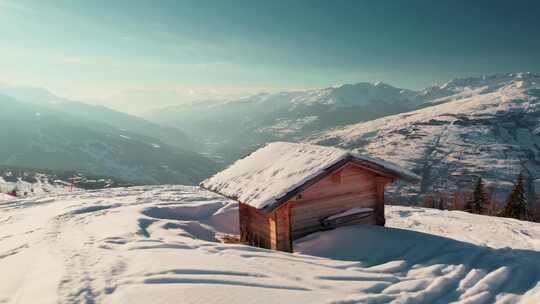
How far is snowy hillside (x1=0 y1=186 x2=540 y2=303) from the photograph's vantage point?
826 centimetres

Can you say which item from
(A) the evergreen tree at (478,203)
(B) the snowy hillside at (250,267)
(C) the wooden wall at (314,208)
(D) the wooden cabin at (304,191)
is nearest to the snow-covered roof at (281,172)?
(D) the wooden cabin at (304,191)

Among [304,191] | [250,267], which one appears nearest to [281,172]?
[304,191]

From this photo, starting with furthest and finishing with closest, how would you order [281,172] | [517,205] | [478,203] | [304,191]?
[478,203]
[517,205]
[281,172]
[304,191]

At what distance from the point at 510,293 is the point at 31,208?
27309 millimetres

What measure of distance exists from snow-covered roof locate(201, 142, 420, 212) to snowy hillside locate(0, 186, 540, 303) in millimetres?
2231

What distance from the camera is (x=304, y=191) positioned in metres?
13.4

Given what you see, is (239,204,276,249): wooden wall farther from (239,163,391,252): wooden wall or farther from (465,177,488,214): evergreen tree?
(465,177,488,214): evergreen tree

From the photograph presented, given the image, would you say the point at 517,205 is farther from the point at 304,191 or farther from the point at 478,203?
the point at 304,191

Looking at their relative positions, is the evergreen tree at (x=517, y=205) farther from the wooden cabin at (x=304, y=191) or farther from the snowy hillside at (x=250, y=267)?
the wooden cabin at (x=304, y=191)

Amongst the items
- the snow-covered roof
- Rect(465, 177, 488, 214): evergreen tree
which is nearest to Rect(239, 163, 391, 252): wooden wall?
the snow-covered roof

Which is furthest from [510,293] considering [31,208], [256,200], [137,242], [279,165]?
[31,208]

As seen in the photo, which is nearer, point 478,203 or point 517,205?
point 517,205

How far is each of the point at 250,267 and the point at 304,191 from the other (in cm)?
442

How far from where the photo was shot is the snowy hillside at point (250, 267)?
27.1 ft
